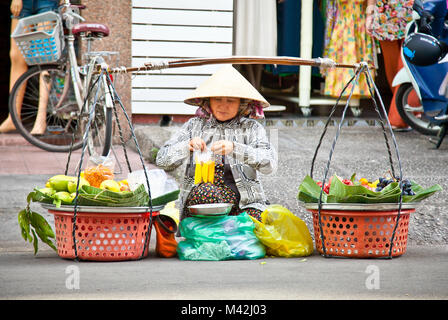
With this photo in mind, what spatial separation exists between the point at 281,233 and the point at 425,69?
147 inches

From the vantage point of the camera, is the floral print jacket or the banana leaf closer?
the banana leaf

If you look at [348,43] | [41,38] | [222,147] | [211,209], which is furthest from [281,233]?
[348,43]

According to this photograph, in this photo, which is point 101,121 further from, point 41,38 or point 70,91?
point 41,38

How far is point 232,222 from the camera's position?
12.1 ft

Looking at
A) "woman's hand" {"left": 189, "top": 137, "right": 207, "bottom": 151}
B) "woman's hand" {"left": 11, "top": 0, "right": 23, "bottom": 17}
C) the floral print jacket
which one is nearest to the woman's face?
the floral print jacket

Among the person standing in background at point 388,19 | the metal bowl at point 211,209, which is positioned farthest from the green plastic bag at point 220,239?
the person standing in background at point 388,19

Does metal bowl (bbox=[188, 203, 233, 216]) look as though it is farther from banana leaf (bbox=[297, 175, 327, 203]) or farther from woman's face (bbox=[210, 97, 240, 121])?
woman's face (bbox=[210, 97, 240, 121])

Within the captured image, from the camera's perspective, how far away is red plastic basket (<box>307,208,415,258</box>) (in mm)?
3514

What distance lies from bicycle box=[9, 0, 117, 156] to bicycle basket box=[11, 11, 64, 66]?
0.17 ft

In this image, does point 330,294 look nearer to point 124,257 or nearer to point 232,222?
point 232,222

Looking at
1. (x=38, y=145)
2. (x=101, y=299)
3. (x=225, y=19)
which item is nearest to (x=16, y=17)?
(x=38, y=145)

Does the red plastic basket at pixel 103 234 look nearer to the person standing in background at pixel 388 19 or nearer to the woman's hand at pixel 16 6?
the woman's hand at pixel 16 6

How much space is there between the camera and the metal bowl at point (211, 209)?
3.63m

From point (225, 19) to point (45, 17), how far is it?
2.33m
